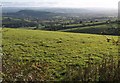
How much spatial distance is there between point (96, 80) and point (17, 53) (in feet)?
24.8

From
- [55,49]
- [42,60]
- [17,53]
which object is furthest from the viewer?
[55,49]

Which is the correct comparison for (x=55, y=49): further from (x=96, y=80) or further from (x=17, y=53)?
(x=96, y=80)

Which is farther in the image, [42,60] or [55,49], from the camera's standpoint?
[55,49]

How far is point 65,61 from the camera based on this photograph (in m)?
16.5

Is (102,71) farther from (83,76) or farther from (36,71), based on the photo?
(36,71)

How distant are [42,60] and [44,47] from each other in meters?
4.66

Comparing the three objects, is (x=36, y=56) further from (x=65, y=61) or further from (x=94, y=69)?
(x=94, y=69)

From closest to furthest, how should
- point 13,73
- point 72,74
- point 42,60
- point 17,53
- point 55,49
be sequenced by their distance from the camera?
point 13,73, point 72,74, point 42,60, point 17,53, point 55,49

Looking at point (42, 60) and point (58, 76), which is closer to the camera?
point (58, 76)

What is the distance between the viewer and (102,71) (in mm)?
12383

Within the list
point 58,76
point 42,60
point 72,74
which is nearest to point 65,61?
point 42,60

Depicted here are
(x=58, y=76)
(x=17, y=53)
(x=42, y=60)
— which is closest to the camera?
(x=58, y=76)

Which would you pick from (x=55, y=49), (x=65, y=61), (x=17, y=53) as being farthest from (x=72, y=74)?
(x=55, y=49)

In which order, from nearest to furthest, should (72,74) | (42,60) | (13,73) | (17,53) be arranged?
(13,73) < (72,74) < (42,60) < (17,53)
